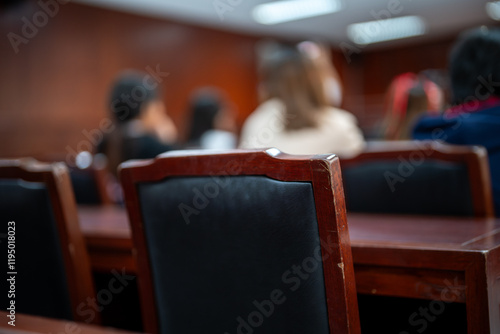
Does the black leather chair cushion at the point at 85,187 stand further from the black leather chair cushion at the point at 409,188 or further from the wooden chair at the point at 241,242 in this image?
the wooden chair at the point at 241,242

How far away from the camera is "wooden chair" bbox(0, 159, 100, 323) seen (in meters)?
1.13

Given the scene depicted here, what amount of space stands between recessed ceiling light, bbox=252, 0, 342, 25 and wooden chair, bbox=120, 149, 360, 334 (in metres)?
6.24

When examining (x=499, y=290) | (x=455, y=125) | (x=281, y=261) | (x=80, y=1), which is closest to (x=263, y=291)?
(x=281, y=261)

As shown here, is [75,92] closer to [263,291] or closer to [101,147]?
[101,147]

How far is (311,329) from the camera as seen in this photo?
2.59 ft

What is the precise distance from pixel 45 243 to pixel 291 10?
6.51m

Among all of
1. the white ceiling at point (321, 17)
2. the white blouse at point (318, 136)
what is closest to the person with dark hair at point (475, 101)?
the white blouse at point (318, 136)

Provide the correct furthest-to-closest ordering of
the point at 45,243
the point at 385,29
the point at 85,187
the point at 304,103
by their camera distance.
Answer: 1. the point at 385,29
2. the point at 85,187
3. the point at 304,103
4. the point at 45,243

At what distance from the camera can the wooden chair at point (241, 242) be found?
76 cm

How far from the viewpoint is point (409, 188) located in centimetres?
145

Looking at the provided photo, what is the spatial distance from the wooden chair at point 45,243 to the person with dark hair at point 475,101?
3.37ft

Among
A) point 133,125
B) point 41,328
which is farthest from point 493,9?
point 41,328

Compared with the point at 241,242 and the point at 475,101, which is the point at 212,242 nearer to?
the point at 241,242

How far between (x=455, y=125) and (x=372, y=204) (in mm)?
316
